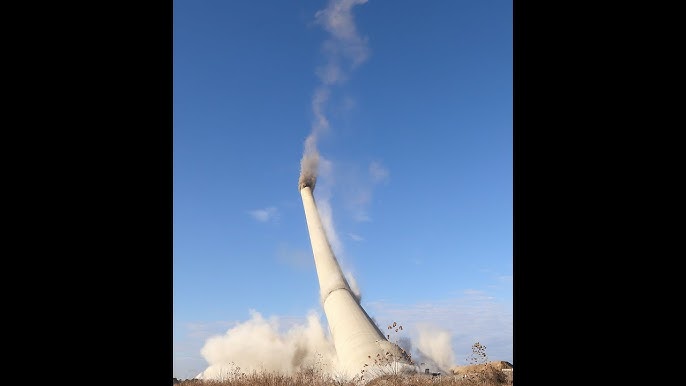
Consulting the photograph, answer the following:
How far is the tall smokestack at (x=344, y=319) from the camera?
16.0 m

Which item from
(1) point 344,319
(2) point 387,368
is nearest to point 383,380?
(2) point 387,368

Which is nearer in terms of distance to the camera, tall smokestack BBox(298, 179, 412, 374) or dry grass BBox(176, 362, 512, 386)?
dry grass BBox(176, 362, 512, 386)

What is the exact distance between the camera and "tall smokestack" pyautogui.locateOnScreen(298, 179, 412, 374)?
16.0m

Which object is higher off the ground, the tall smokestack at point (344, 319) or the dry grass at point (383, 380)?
the tall smokestack at point (344, 319)

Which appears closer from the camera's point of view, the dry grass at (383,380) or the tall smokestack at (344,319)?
the dry grass at (383,380)

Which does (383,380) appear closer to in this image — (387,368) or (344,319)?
(387,368)

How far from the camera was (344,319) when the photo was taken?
18.5m

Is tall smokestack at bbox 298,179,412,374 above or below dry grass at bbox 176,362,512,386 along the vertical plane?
above

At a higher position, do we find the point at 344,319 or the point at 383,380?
the point at 344,319
